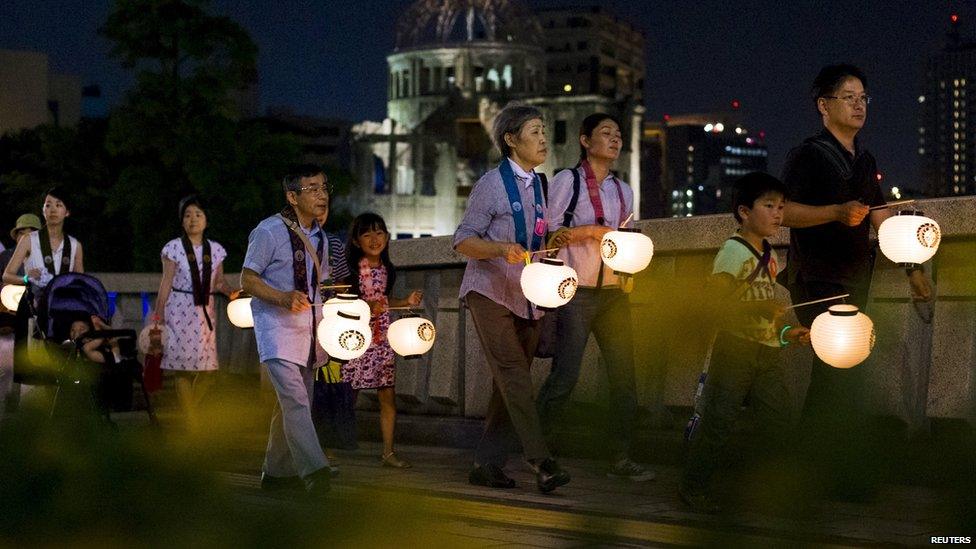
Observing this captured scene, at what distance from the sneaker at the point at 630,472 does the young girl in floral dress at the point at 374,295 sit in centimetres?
193

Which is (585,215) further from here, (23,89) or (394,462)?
(23,89)

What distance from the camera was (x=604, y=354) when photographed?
8.90 metres

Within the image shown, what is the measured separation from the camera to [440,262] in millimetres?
12016

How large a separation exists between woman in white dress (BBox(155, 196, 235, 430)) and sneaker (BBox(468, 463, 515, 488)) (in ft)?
12.2

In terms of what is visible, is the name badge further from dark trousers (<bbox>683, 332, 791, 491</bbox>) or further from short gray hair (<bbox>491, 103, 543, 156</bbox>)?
dark trousers (<bbox>683, 332, 791, 491</bbox>)

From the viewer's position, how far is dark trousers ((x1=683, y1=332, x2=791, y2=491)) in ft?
24.2

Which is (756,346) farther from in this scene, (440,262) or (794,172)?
(440,262)

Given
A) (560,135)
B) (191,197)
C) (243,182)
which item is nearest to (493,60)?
(560,135)

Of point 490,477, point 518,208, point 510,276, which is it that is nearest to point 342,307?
point 510,276

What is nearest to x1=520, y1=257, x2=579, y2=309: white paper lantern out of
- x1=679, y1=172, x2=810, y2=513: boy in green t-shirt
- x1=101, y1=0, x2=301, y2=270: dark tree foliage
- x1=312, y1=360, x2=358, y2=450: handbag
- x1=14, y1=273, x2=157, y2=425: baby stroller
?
x1=679, y1=172, x2=810, y2=513: boy in green t-shirt

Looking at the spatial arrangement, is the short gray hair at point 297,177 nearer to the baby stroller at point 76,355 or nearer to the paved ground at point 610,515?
the paved ground at point 610,515

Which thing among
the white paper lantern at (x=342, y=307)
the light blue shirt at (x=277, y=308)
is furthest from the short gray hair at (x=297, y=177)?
the white paper lantern at (x=342, y=307)

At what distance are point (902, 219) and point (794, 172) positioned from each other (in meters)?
0.59

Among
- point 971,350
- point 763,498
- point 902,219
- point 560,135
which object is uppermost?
point 560,135
